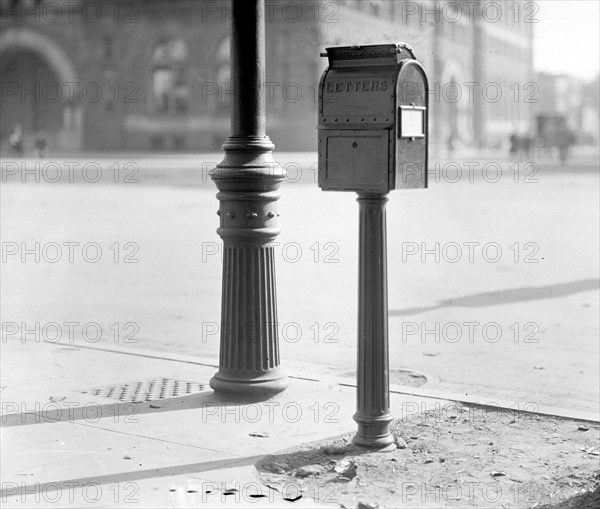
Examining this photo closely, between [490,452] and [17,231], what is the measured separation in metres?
13.2

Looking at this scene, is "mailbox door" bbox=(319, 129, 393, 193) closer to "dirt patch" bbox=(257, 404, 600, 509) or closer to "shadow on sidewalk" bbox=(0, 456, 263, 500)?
"dirt patch" bbox=(257, 404, 600, 509)

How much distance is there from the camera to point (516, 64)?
9275cm

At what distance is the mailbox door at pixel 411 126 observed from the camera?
5.49 m

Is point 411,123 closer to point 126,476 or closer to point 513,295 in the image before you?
point 126,476

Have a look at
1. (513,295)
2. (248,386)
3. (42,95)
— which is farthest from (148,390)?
(42,95)

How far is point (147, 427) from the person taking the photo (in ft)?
20.0

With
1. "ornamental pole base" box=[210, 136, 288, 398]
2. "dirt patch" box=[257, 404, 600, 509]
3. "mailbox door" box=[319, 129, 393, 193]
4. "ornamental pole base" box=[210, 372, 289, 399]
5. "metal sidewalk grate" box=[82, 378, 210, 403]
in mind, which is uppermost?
"mailbox door" box=[319, 129, 393, 193]

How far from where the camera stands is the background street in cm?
860

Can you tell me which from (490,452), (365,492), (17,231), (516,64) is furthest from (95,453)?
(516,64)

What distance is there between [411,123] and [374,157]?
0.85 ft

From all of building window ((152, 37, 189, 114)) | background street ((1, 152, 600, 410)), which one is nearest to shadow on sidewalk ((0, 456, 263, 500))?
background street ((1, 152, 600, 410))

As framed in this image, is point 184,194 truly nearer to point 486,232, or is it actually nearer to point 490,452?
point 486,232

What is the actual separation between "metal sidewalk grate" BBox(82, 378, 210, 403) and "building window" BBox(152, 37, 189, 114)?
52560mm

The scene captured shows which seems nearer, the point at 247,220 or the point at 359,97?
the point at 359,97
